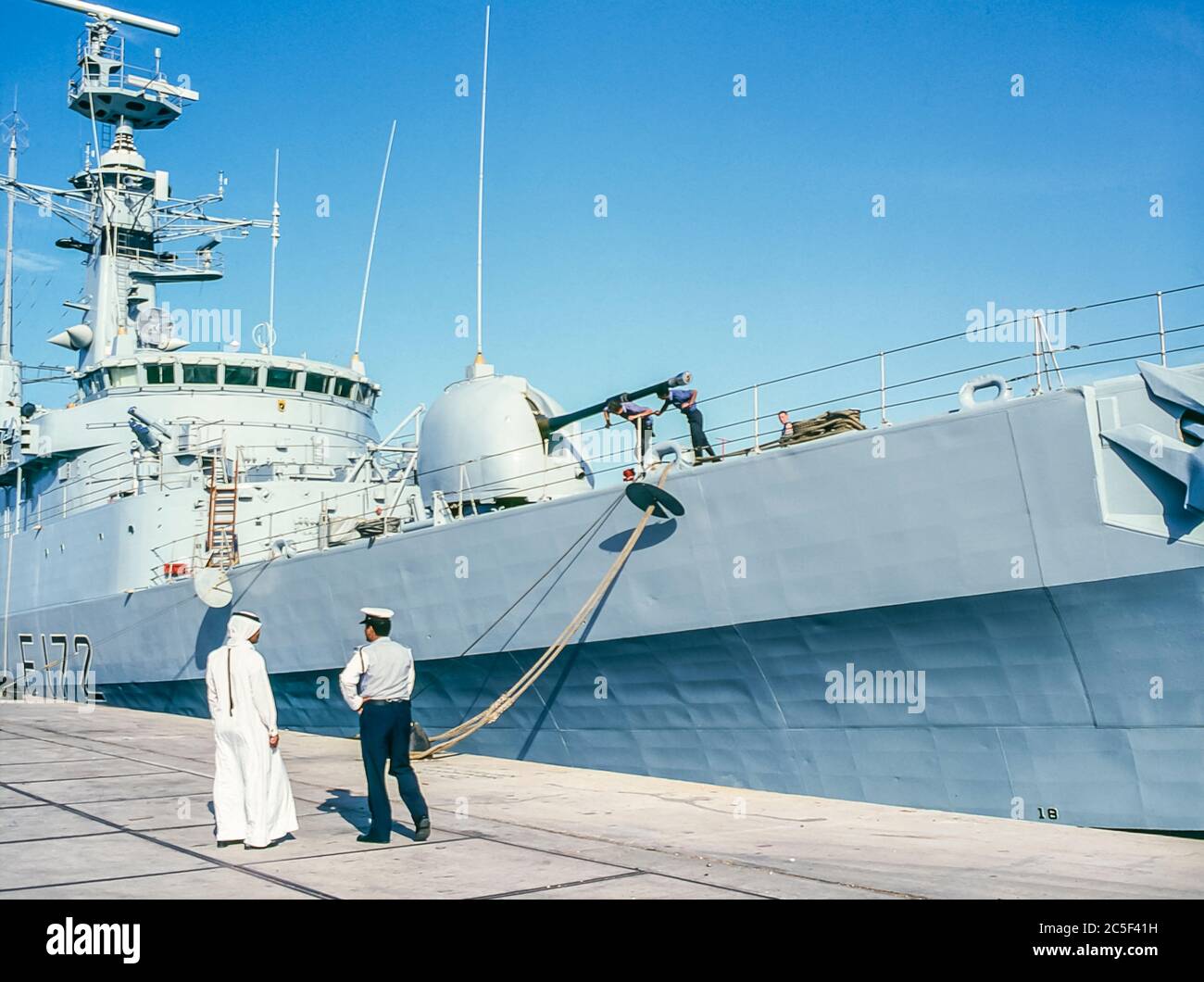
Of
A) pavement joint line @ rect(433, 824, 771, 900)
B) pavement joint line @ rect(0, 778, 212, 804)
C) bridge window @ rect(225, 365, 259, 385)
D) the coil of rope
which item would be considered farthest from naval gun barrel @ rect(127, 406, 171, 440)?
pavement joint line @ rect(433, 824, 771, 900)

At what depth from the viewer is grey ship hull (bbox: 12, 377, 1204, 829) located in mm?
7457

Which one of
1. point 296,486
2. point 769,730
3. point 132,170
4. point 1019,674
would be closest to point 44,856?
point 769,730

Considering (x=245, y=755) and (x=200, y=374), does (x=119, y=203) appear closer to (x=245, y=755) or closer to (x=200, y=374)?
(x=200, y=374)

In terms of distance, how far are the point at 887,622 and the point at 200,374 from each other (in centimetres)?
1383

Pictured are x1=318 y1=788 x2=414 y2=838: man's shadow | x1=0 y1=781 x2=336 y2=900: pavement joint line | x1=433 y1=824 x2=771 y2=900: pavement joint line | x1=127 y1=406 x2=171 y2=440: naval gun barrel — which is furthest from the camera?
x1=127 y1=406 x2=171 y2=440: naval gun barrel

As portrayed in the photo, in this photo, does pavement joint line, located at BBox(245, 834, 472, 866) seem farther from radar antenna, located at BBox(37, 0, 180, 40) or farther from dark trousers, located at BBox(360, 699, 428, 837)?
radar antenna, located at BBox(37, 0, 180, 40)

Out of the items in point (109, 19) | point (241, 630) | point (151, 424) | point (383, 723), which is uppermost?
point (109, 19)

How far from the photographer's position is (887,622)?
332 inches

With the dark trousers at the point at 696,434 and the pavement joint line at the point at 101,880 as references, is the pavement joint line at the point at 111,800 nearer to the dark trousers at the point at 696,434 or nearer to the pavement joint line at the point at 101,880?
the pavement joint line at the point at 101,880

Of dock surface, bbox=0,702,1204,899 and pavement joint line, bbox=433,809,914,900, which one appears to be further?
dock surface, bbox=0,702,1204,899

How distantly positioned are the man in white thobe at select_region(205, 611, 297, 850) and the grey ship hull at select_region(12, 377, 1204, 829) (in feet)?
13.2

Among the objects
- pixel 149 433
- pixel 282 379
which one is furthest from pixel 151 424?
pixel 282 379
